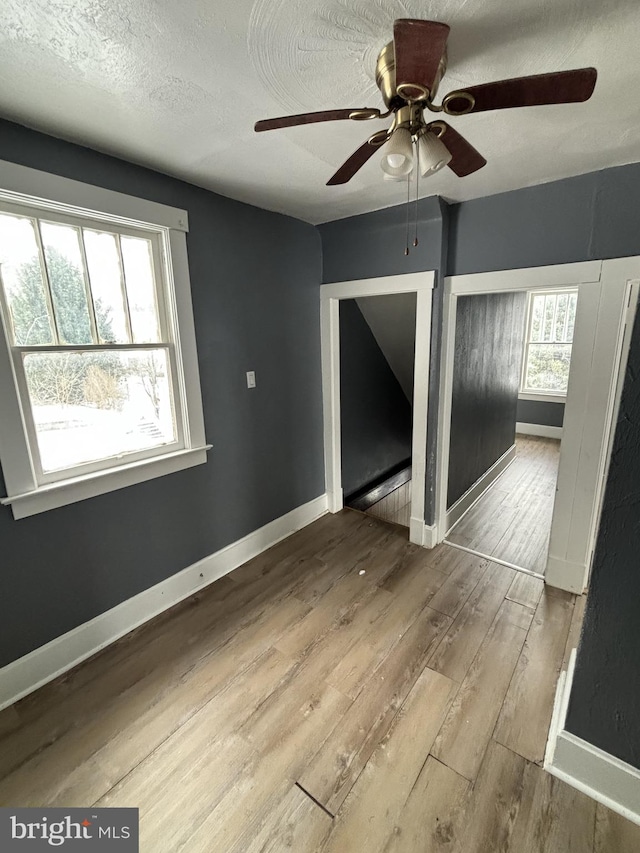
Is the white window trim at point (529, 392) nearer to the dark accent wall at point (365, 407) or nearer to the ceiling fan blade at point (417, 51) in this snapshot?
the dark accent wall at point (365, 407)

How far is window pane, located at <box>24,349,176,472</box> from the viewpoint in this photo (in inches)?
66.9

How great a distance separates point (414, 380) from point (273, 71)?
→ 219cm

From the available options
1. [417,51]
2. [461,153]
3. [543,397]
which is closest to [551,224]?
[461,153]

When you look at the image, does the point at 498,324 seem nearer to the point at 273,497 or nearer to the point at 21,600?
the point at 273,497

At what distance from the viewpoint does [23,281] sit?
1.57 meters

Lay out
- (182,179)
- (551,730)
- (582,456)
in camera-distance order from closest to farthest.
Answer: (551,730), (182,179), (582,456)

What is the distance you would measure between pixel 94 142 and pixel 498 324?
335cm

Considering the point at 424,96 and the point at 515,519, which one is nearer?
the point at 424,96

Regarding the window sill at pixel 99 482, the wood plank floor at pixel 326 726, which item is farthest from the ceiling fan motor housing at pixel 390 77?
the wood plank floor at pixel 326 726

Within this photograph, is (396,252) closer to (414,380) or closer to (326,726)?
(414,380)

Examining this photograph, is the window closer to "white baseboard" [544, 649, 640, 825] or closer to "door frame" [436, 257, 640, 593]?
"door frame" [436, 257, 640, 593]

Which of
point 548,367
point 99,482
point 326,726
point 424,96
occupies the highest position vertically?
point 424,96

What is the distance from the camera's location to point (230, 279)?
2338 mm

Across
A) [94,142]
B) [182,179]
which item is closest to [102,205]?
[94,142]
